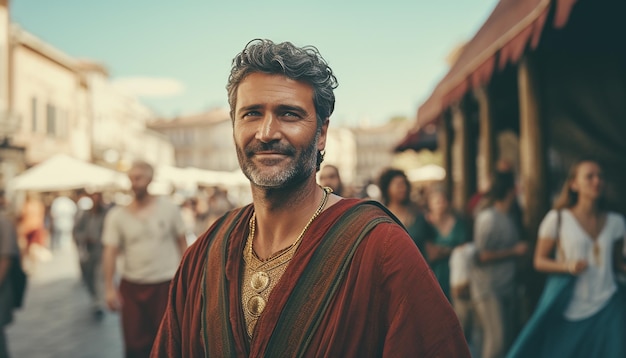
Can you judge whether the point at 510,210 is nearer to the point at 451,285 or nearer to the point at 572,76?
the point at 451,285

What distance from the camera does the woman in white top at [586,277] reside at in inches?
144

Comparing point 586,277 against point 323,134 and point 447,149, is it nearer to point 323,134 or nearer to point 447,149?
point 323,134

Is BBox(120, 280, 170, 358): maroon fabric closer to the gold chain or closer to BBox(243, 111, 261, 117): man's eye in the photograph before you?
the gold chain

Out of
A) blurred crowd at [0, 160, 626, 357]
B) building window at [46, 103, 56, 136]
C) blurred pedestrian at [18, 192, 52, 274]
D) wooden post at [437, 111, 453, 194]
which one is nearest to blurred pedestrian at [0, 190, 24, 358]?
blurred crowd at [0, 160, 626, 357]

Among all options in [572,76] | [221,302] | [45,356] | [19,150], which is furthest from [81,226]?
[19,150]

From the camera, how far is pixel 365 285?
5.04 ft

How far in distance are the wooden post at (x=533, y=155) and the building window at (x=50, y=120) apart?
30688 millimetres

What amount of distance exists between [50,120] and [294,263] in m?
33.3

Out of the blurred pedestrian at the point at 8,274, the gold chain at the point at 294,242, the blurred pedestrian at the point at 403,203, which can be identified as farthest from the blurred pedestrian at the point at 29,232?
the gold chain at the point at 294,242

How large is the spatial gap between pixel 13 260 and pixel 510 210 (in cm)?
424

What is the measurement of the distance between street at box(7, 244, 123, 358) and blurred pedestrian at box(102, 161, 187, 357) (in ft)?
5.48

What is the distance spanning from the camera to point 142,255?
4.91m

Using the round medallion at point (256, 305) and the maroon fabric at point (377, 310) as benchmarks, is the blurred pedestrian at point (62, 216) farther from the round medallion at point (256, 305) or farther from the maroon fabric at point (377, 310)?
the maroon fabric at point (377, 310)

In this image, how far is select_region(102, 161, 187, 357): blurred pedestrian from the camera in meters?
4.76
